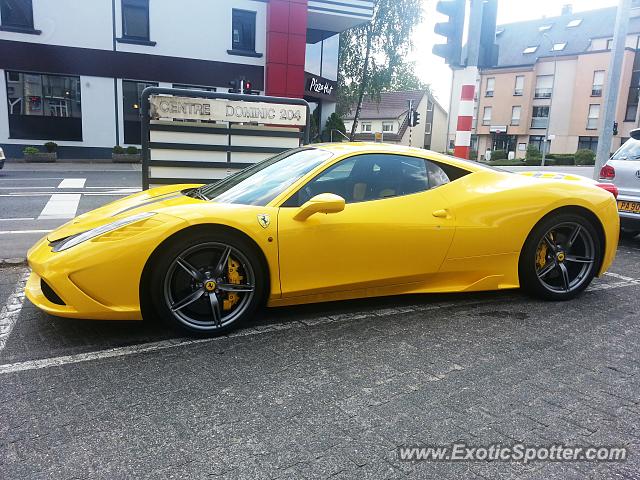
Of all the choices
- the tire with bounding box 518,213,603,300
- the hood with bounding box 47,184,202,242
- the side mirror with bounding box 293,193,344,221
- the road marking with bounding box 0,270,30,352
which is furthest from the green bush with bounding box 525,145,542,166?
the road marking with bounding box 0,270,30,352

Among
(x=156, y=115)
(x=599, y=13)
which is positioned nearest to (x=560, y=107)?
(x=599, y=13)

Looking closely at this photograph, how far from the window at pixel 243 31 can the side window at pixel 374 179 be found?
2114 cm

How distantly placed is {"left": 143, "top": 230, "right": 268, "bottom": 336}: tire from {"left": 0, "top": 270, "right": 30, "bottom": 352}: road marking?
3.18 ft

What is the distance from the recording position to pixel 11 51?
66.3 ft

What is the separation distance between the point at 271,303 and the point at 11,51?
21.8 meters

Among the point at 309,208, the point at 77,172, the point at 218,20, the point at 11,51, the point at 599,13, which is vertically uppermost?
the point at 599,13

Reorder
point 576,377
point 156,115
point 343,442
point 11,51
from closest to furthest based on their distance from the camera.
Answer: point 343,442 < point 576,377 < point 156,115 < point 11,51

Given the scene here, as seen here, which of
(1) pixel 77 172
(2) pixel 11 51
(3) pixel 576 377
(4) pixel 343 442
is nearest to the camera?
(4) pixel 343 442

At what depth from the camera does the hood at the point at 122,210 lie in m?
3.59

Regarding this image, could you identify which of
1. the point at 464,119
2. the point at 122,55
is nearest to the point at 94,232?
the point at 464,119

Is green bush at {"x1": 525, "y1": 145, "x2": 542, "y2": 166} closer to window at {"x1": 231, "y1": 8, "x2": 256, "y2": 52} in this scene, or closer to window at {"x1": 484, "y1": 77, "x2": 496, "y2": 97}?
window at {"x1": 484, "y1": 77, "x2": 496, "y2": 97}

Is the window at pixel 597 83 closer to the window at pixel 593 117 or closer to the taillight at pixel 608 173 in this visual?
the window at pixel 593 117

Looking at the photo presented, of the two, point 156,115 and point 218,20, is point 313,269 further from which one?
point 218,20

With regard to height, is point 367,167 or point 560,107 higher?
point 560,107
